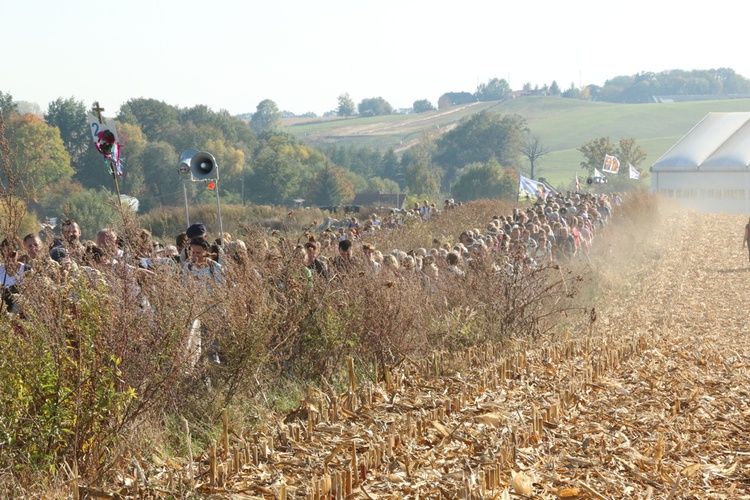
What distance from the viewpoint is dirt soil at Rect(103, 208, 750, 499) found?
5.48 metres

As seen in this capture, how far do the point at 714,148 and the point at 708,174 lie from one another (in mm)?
3812

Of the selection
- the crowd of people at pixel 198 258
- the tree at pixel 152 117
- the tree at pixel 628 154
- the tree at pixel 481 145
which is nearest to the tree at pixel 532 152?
the tree at pixel 481 145

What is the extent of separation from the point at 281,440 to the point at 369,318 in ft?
9.09

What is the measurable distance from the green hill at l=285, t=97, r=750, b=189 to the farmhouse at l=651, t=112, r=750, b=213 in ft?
169

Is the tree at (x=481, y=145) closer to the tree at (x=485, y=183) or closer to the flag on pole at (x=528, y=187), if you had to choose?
the tree at (x=485, y=183)

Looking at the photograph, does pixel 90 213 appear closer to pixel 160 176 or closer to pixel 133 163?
pixel 160 176

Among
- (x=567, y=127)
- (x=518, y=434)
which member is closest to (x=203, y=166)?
(x=518, y=434)

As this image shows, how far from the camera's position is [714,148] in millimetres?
63656

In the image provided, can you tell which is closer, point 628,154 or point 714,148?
point 714,148

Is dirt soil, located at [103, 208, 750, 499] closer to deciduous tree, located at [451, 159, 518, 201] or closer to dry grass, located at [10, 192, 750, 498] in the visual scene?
dry grass, located at [10, 192, 750, 498]

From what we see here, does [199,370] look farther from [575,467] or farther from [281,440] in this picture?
[575,467]

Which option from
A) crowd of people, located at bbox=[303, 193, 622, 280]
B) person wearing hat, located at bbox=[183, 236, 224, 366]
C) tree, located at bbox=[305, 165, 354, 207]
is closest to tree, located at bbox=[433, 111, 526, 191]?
tree, located at bbox=[305, 165, 354, 207]

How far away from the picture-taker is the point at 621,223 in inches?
1232

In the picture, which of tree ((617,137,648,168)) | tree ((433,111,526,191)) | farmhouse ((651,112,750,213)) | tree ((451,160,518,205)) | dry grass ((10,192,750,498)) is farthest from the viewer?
tree ((433,111,526,191))
